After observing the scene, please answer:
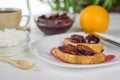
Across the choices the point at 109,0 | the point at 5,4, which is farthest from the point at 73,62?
the point at 5,4

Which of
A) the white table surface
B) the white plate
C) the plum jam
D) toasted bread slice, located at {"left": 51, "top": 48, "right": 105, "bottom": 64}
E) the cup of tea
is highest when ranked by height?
the cup of tea

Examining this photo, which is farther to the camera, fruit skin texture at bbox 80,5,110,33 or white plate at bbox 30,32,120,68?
fruit skin texture at bbox 80,5,110,33

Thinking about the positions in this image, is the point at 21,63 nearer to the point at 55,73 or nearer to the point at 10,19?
the point at 55,73


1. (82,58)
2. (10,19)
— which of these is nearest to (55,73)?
(82,58)

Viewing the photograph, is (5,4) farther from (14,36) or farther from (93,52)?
(93,52)

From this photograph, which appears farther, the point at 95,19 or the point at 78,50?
the point at 95,19

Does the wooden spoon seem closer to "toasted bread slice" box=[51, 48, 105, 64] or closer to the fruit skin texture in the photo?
"toasted bread slice" box=[51, 48, 105, 64]

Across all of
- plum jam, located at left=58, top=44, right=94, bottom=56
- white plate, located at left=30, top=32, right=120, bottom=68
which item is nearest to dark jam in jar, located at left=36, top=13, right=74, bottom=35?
white plate, located at left=30, top=32, right=120, bottom=68

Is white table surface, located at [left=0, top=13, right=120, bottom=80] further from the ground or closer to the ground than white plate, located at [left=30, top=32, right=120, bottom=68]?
closer to the ground

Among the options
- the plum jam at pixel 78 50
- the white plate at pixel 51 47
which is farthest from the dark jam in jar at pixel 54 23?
the plum jam at pixel 78 50

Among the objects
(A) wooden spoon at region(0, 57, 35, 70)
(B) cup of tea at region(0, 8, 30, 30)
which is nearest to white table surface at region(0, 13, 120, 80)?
(A) wooden spoon at region(0, 57, 35, 70)

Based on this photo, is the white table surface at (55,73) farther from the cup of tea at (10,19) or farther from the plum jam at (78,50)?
the cup of tea at (10,19)
